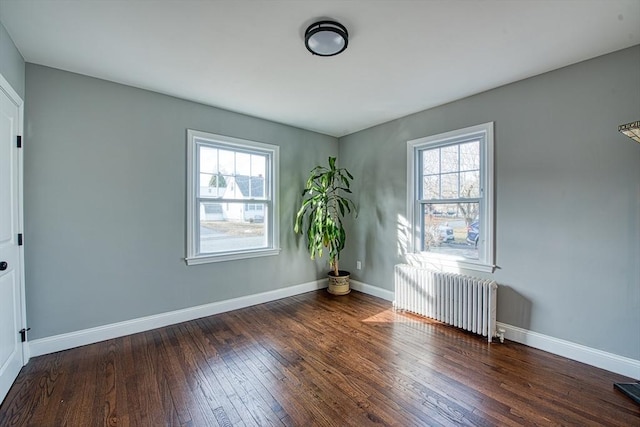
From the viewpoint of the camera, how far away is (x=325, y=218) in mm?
4000

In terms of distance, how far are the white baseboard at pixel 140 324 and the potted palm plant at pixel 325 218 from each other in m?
0.75

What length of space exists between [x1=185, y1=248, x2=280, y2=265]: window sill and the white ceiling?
6.12 ft

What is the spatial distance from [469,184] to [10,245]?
4.19 metres

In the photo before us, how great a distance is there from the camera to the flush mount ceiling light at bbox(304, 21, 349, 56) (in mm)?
1877

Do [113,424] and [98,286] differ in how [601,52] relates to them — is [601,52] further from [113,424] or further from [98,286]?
[98,286]

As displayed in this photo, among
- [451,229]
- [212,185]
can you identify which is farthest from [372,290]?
[212,185]

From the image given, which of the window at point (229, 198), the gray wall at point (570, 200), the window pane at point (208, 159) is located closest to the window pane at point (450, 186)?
the gray wall at point (570, 200)

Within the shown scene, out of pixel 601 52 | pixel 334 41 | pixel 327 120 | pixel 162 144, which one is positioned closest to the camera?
pixel 334 41

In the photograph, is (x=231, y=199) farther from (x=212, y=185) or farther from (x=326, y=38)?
(x=326, y=38)

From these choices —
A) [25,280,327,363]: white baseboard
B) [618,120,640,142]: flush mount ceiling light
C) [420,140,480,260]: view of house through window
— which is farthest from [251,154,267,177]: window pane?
[618,120,640,142]: flush mount ceiling light

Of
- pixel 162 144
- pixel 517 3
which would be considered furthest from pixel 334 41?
pixel 162 144

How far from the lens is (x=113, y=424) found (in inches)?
65.5

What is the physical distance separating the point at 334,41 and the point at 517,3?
1.15 m

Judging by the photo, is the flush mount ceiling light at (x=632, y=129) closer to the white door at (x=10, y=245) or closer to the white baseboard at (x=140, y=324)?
the white baseboard at (x=140, y=324)
